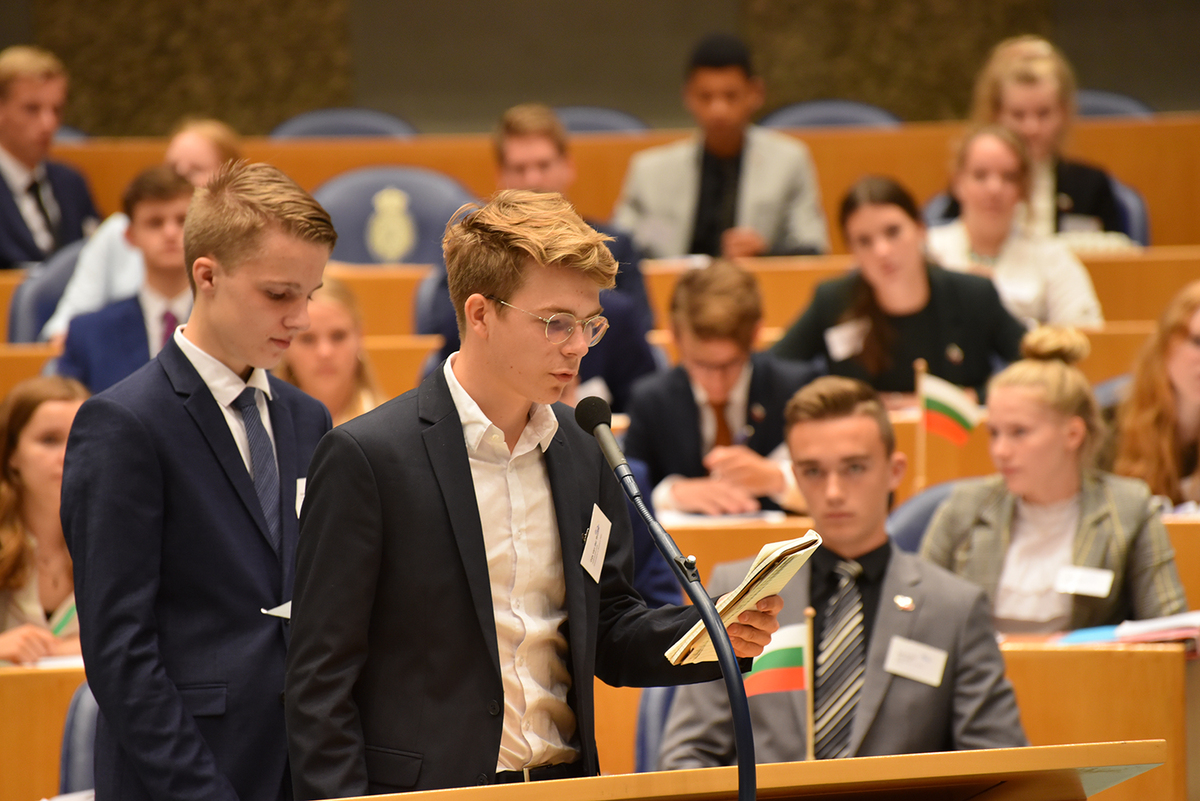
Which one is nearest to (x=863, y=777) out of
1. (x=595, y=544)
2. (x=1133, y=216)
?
(x=595, y=544)

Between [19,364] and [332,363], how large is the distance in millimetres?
1380

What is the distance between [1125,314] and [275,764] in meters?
4.08

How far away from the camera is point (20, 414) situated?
2766 millimetres

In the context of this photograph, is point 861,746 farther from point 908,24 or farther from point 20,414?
point 908,24

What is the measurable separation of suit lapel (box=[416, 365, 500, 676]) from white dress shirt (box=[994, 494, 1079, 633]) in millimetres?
1810

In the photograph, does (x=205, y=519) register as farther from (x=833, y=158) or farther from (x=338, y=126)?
(x=338, y=126)

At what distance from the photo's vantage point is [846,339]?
13.6 ft

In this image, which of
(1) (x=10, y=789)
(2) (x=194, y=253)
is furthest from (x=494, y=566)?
(1) (x=10, y=789)

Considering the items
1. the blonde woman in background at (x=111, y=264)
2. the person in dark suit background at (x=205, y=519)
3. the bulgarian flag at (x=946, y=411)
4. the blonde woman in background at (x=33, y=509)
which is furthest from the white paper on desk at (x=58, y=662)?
the bulgarian flag at (x=946, y=411)

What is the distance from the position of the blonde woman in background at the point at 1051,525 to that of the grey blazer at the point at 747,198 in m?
2.37

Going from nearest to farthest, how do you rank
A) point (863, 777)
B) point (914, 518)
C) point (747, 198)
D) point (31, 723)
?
point (863, 777) → point (31, 723) → point (914, 518) → point (747, 198)

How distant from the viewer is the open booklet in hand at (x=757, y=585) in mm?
1357

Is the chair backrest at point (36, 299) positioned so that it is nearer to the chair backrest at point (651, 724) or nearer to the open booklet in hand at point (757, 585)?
the chair backrest at point (651, 724)

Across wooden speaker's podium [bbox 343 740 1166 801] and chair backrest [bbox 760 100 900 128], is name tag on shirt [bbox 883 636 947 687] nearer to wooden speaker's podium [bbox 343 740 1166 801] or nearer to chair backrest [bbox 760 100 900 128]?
wooden speaker's podium [bbox 343 740 1166 801]
